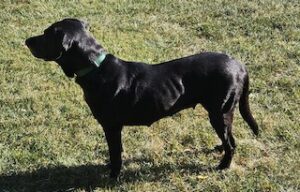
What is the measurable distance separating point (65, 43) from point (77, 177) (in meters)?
1.40

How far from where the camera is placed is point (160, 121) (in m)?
6.27

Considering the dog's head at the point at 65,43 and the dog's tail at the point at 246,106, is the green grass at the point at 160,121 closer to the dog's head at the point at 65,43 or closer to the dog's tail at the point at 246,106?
the dog's tail at the point at 246,106

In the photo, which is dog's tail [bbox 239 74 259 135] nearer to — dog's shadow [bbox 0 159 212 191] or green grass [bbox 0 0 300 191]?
green grass [bbox 0 0 300 191]

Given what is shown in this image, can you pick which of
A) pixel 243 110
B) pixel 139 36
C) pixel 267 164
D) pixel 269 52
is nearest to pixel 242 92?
pixel 243 110

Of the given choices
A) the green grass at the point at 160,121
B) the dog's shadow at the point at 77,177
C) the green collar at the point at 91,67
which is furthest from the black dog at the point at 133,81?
the green grass at the point at 160,121

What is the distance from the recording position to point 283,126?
6.11 metres

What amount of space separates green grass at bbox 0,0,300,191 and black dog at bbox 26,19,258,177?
0.50m

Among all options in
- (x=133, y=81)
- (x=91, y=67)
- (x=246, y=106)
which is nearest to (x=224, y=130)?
(x=246, y=106)

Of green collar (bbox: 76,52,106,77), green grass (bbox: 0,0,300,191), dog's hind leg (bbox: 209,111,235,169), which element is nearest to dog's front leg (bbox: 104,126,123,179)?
green grass (bbox: 0,0,300,191)

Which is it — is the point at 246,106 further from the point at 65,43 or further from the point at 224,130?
the point at 65,43

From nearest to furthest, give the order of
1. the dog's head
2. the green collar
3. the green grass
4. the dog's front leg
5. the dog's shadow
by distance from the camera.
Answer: the dog's head < the green collar < the dog's front leg < the dog's shadow < the green grass

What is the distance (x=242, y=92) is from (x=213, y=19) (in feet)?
13.6

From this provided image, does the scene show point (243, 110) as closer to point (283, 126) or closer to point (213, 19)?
point (283, 126)

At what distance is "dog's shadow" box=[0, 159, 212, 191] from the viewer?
5.21m
